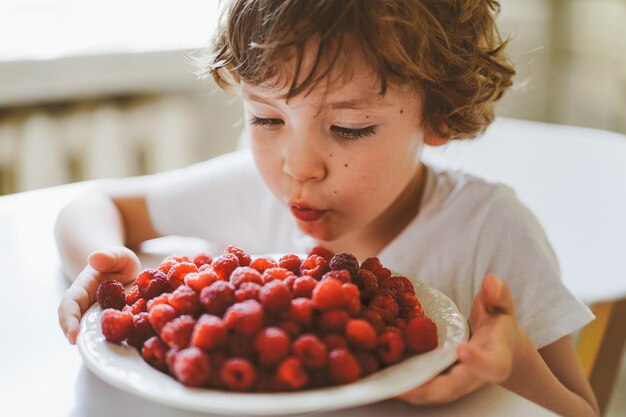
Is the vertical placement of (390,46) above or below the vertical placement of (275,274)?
above

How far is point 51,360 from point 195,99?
148cm

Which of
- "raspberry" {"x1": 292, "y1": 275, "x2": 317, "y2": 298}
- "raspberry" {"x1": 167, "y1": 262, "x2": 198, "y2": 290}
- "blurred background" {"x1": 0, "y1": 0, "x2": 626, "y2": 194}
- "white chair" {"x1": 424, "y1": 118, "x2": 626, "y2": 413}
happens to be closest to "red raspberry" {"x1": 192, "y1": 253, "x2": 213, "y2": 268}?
"raspberry" {"x1": 167, "y1": 262, "x2": 198, "y2": 290}

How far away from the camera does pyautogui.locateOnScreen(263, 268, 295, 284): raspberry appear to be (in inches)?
24.5

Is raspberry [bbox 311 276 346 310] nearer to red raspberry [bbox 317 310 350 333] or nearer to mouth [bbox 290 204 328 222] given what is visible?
red raspberry [bbox 317 310 350 333]

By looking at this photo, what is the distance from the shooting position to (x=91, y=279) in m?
0.80

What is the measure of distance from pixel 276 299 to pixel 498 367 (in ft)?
0.61

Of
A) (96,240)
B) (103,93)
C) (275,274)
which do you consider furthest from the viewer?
A: (103,93)

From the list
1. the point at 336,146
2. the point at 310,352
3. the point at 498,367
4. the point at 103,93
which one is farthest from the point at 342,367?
the point at 103,93

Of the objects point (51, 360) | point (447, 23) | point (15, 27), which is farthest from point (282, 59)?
point (15, 27)

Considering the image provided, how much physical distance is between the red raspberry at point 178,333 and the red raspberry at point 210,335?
0.05 ft

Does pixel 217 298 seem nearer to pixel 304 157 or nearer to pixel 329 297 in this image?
pixel 329 297

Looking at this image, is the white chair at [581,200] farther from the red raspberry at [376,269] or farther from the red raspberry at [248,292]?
the red raspberry at [248,292]

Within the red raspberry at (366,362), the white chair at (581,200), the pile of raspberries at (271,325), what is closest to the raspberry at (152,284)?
the pile of raspberries at (271,325)

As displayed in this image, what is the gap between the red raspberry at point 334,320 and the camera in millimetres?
568
